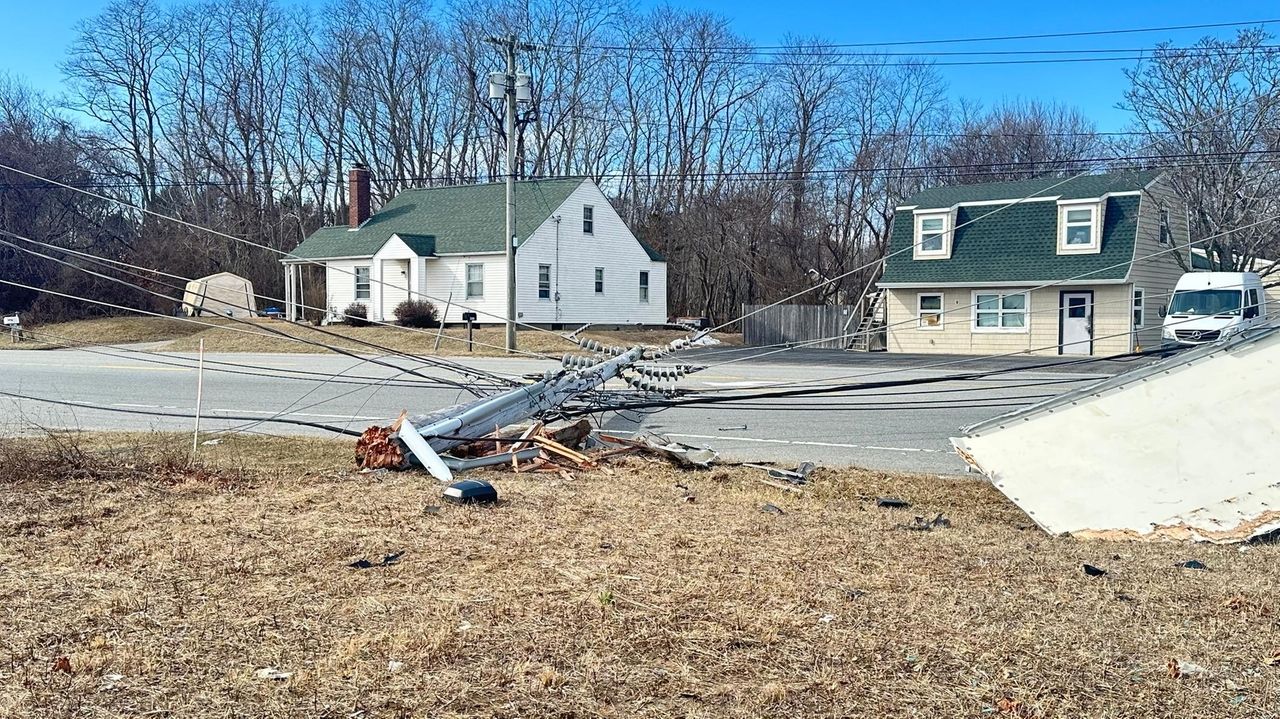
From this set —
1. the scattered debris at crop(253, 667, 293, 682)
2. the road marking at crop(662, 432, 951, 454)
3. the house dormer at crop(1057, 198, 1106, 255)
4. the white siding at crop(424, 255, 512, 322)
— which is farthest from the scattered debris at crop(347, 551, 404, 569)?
the white siding at crop(424, 255, 512, 322)

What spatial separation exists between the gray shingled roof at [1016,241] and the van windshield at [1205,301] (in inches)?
138

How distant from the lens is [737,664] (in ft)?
13.1

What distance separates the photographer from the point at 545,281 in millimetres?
38250

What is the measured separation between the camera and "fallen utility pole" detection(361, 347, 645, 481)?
26.9 ft

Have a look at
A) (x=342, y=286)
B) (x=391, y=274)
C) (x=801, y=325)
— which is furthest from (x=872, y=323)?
(x=342, y=286)

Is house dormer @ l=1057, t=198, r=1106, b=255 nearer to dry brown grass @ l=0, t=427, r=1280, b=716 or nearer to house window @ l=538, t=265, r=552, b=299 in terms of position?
house window @ l=538, t=265, r=552, b=299

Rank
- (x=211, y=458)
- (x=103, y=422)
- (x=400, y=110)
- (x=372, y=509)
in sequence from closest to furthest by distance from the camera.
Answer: (x=372, y=509)
(x=211, y=458)
(x=103, y=422)
(x=400, y=110)

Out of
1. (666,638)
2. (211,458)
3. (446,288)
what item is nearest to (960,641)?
(666,638)

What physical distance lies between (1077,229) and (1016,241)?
1787 mm

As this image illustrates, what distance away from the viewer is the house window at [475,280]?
3738 centimetres

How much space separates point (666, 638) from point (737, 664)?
0.39 m

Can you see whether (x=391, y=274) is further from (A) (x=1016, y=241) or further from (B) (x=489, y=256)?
(A) (x=1016, y=241)

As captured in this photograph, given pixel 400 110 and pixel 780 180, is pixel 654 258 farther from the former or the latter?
pixel 400 110

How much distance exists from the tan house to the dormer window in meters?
0.03
